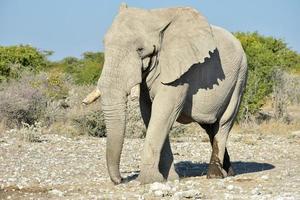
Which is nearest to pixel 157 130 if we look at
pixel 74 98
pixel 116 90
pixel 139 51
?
pixel 116 90

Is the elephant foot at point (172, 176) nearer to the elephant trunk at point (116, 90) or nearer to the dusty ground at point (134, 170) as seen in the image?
the dusty ground at point (134, 170)

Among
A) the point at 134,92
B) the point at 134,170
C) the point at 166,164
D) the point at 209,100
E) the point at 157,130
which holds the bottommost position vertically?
the point at 134,170

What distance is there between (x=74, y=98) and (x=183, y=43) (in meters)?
12.9

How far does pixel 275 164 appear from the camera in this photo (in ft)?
43.7

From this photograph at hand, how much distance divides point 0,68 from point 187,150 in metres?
14.0

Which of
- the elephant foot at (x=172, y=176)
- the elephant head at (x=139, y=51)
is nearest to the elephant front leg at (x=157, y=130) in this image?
the elephant head at (x=139, y=51)

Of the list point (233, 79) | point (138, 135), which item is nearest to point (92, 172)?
point (233, 79)

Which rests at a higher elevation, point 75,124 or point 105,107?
point 105,107

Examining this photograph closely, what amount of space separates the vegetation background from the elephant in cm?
731

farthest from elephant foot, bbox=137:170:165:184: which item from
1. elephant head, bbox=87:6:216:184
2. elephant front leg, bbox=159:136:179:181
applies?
elephant front leg, bbox=159:136:179:181

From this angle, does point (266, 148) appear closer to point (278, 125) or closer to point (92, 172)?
point (92, 172)

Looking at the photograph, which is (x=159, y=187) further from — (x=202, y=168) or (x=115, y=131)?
(x=202, y=168)

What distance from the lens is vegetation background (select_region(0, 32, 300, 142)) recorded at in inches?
789

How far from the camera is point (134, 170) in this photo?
1235 centimetres
